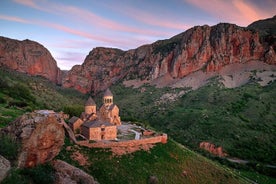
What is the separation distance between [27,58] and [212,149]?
5937 inches

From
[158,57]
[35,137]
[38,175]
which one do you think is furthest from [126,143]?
[158,57]

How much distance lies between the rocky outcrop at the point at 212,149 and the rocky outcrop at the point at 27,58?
13445 cm

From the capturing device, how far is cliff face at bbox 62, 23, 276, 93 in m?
124

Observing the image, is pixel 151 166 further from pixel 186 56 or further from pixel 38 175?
pixel 186 56

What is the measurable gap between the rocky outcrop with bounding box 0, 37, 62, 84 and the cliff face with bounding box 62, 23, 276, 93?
19184 millimetres

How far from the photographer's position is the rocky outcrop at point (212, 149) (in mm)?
59888

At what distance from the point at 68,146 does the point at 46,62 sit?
173 metres

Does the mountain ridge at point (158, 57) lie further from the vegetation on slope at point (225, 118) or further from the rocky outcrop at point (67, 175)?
the rocky outcrop at point (67, 175)

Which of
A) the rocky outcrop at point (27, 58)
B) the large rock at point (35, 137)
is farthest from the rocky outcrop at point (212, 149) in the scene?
the rocky outcrop at point (27, 58)

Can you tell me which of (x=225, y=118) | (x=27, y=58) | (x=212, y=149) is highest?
(x=27, y=58)

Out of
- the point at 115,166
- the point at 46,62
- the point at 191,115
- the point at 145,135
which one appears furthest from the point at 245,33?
the point at 46,62

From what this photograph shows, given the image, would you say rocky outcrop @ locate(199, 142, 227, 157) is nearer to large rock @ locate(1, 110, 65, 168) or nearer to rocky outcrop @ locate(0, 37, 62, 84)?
large rock @ locate(1, 110, 65, 168)

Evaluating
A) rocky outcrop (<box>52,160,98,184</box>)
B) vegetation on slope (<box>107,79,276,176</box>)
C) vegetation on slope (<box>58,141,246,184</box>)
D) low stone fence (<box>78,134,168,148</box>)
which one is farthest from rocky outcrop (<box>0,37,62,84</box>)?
rocky outcrop (<box>52,160,98,184</box>)

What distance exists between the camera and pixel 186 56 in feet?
438
